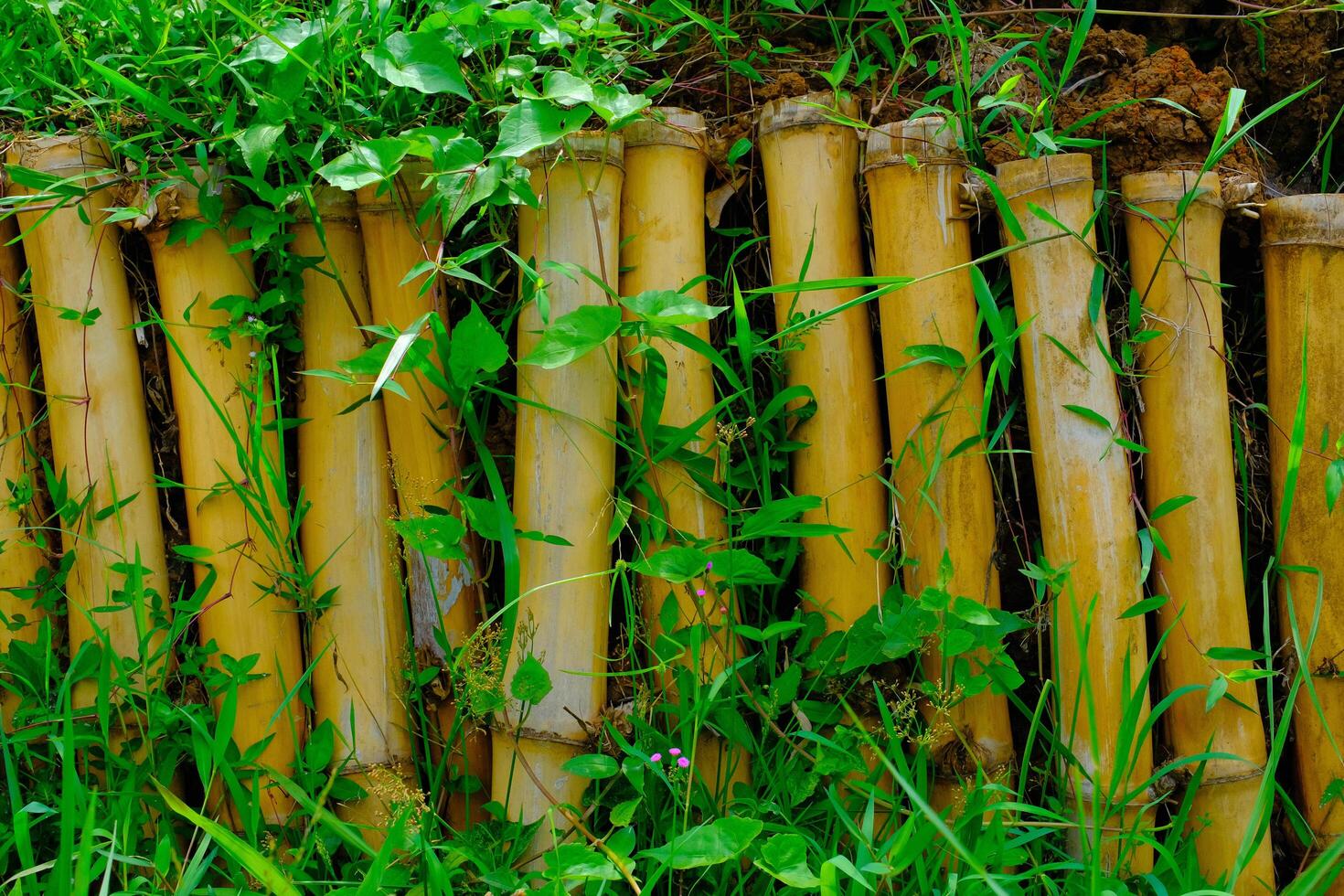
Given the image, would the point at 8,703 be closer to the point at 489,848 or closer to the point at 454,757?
the point at 454,757

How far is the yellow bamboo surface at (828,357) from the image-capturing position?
5.54ft

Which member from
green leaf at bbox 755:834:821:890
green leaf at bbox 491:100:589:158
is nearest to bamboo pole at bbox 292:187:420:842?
green leaf at bbox 491:100:589:158

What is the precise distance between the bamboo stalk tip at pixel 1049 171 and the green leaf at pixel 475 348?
85cm

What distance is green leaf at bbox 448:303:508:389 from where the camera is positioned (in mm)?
1510

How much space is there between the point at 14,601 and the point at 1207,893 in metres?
1.86

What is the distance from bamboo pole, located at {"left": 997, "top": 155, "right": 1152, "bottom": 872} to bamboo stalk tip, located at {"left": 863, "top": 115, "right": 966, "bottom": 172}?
11 cm

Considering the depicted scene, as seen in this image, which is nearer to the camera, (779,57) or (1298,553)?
(1298,553)

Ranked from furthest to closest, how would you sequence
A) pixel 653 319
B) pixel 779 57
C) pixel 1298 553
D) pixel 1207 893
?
pixel 779 57, pixel 1298 553, pixel 653 319, pixel 1207 893

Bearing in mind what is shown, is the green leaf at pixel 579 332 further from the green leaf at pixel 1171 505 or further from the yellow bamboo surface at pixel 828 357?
the green leaf at pixel 1171 505

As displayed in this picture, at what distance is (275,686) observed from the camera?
173cm

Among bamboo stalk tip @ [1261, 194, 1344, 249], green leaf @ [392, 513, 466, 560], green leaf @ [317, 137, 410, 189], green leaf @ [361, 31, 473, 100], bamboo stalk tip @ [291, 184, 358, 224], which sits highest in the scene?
green leaf @ [361, 31, 473, 100]

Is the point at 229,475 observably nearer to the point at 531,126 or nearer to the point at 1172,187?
the point at 531,126

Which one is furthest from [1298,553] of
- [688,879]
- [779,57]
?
[779,57]

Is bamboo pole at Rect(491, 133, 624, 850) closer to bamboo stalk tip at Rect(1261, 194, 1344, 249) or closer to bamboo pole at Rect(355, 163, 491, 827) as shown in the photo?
bamboo pole at Rect(355, 163, 491, 827)
